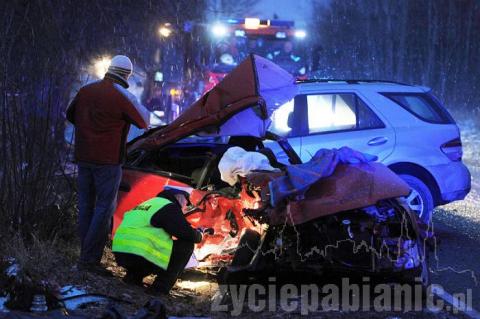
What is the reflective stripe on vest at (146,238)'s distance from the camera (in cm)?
587

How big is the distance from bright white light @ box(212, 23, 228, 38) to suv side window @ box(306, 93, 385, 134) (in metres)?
11.5

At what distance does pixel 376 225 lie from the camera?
19.1 feet

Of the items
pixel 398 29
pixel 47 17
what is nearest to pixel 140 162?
pixel 47 17

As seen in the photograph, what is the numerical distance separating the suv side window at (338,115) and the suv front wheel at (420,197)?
0.72m

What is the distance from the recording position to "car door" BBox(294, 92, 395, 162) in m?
8.75

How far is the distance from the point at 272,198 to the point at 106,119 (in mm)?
1737

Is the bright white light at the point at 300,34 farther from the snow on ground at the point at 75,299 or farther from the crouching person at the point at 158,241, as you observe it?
the snow on ground at the point at 75,299

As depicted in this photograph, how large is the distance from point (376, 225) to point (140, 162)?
2.79 meters

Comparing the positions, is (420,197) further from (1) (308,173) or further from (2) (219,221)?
(1) (308,173)

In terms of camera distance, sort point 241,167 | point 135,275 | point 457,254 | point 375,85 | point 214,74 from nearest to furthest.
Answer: point 135,275 < point 241,167 < point 457,254 < point 375,85 < point 214,74

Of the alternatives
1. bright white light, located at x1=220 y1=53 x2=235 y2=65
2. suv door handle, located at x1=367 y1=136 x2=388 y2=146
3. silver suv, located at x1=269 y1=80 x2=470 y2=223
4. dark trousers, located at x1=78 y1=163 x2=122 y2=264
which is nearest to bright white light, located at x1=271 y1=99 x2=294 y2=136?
silver suv, located at x1=269 y1=80 x2=470 y2=223

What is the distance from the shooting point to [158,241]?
19.4 feet

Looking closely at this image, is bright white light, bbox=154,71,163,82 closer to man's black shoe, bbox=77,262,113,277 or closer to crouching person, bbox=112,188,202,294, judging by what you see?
A: man's black shoe, bbox=77,262,113,277

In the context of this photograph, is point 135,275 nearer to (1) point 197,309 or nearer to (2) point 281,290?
(1) point 197,309
